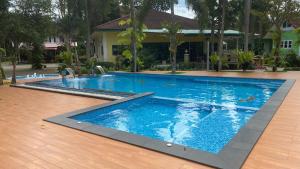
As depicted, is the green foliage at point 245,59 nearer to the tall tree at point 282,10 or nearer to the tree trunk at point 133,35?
the tall tree at point 282,10

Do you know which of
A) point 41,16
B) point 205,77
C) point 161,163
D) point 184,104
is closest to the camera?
point 161,163

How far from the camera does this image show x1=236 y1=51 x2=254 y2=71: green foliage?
1625cm

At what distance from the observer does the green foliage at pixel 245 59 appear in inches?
640

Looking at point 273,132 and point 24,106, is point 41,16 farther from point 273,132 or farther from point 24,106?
point 273,132

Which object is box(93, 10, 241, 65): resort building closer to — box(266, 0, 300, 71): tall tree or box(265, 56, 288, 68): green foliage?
box(266, 0, 300, 71): tall tree

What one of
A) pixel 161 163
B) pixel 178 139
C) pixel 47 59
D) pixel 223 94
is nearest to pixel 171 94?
pixel 223 94

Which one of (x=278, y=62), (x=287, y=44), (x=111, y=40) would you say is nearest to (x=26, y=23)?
(x=111, y=40)

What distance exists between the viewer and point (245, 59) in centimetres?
1630

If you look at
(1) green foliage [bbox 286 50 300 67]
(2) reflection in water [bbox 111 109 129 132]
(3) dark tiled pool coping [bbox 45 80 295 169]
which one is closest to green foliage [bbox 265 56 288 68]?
(1) green foliage [bbox 286 50 300 67]

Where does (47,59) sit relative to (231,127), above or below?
above

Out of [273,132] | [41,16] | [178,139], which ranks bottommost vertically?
[178,139]

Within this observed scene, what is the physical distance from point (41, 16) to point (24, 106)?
6717 mm

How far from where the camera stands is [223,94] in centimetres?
1112

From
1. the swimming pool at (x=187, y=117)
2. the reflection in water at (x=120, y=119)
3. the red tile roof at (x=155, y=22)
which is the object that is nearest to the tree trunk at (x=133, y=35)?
the red tile roof at (x=155, y=22)
